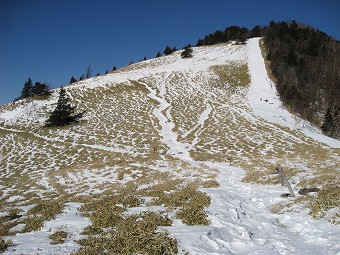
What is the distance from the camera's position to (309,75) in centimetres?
6494

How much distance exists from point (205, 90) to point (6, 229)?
62671mm

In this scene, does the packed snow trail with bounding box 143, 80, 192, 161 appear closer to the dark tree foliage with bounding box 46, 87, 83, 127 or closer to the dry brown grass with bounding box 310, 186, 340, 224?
the dark tree foliage with bounding box 46, 87, 83, 127

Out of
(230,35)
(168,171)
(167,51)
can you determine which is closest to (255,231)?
(168,171)

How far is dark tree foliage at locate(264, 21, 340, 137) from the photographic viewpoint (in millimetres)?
54812

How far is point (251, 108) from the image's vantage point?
5669cm

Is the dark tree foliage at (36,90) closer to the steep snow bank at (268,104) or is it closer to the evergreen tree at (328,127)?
the steep snow bank at (268,104)

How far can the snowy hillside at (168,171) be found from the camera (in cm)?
942

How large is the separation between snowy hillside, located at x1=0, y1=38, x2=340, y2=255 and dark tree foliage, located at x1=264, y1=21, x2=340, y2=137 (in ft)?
11.0

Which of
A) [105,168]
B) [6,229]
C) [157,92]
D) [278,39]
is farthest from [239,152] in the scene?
[278,39]

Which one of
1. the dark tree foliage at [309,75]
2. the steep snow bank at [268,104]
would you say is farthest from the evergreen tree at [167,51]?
the dark tree foliage at [309,75]

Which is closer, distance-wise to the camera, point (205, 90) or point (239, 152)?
point (239, 152)

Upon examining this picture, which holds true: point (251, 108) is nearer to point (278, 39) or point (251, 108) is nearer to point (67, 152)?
point (67, 152)

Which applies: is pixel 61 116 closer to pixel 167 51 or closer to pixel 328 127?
pixel 328 127

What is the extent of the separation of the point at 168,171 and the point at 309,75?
5264 cm
